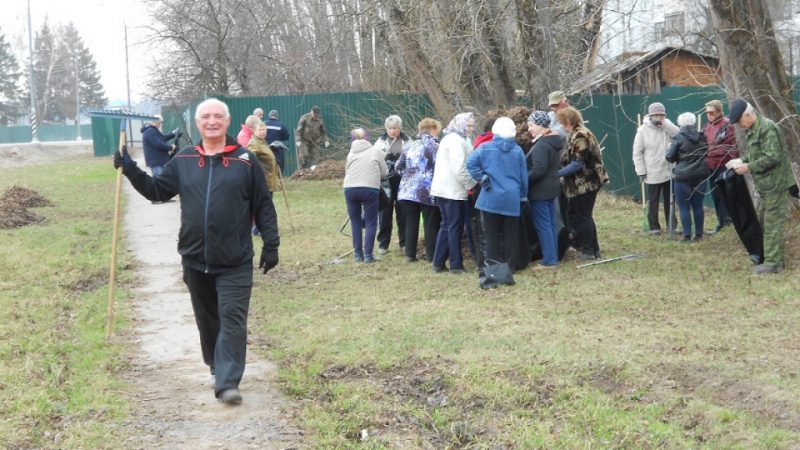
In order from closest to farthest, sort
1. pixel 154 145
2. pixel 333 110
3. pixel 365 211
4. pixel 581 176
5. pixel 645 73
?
pixel 581 176
pixel 365 211
pixel 154 145
pixel 645 73
pixel 333 110

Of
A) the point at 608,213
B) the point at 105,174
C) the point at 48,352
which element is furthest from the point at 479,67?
the point at 105,174

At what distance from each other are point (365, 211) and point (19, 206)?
32.8 feet

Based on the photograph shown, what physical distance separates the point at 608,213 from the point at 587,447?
1146 centimetres

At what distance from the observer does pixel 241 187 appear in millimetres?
6938

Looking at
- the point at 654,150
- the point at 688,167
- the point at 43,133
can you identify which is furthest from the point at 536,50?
the point at 43,133

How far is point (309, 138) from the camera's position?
2748 centimetres

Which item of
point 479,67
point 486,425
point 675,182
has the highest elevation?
point 479,67

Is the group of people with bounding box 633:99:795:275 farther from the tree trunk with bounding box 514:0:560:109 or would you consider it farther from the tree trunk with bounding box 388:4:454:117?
the tree trunk with bounding box 388:4:454:117

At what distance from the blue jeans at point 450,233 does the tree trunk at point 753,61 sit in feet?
11.0

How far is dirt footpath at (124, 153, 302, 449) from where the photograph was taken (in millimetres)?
6238

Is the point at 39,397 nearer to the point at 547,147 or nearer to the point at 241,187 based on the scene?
the point at 241,187

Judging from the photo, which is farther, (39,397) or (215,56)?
(215,56)

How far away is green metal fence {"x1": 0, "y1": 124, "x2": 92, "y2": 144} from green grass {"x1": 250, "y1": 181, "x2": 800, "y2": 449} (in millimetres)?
67554

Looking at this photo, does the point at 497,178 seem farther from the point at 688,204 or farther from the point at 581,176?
the point at 688,204
